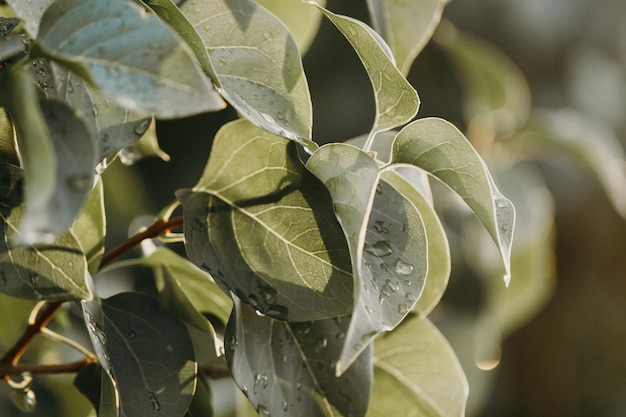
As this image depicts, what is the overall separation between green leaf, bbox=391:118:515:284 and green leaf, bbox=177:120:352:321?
0.05 metres

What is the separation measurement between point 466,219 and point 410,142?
67 cm

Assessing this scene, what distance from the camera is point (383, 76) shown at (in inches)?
15.0

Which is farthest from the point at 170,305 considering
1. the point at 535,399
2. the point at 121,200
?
the point at 535,399

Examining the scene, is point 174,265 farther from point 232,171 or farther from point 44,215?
point 44,215

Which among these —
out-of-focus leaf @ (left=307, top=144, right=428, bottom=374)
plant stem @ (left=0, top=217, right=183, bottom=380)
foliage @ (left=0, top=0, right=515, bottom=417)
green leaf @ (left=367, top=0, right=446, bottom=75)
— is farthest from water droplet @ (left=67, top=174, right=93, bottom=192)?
green leaf @ (left=367, top=0, right=446, bottom=75)

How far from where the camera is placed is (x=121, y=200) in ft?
3.00

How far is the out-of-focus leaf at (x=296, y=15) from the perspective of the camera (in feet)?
1.87

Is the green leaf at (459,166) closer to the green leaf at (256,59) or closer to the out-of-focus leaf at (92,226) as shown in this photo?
the green leaf at (256,59)

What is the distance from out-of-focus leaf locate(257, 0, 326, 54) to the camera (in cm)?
57

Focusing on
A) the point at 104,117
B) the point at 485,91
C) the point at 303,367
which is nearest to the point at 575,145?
the point at 485,91

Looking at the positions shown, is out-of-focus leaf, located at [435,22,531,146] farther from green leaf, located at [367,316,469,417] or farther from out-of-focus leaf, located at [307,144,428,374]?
out-of-focus leaf, located at [307,144,428,374]

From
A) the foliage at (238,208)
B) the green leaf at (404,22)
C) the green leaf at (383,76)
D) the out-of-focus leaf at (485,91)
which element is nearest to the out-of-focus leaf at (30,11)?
the foliage at (238,208)

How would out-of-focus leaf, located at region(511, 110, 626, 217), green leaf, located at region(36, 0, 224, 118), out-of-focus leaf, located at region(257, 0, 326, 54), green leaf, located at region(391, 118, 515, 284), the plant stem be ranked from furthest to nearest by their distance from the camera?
out-of-focus leaf, located at region(511, 110, 626, 217) → out-of-focus leaf, located at region(257, 0, 326, 54) → the plant stem → green leaf, located at region(391, 118, 515, 284) → green leaf, located at region(36, 0, 224, 118)

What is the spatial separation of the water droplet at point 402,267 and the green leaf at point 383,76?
0.27ft
